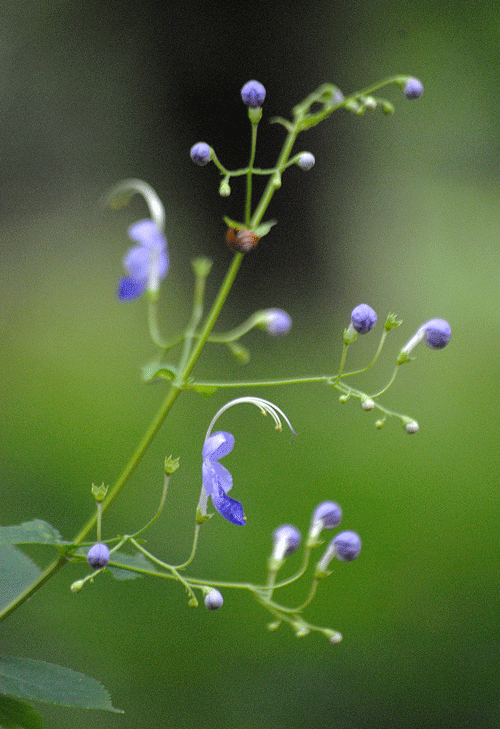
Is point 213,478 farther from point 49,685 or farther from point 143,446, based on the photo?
point 49,685

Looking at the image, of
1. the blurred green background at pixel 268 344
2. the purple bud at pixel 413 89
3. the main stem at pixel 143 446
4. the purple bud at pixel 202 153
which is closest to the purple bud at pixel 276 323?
the main stem at pixel 143 446

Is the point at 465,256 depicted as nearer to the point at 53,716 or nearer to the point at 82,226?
the point at 82,226

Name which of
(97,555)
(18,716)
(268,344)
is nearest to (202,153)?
(97,555)

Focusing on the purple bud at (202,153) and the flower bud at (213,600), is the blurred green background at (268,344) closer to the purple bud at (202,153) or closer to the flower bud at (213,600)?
the flower bud at (213,600)

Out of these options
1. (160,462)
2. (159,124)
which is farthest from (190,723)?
(159,124)

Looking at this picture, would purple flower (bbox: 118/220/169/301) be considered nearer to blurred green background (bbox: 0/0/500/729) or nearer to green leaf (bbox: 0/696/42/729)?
green leaf (bbox: 0/696/42/729)

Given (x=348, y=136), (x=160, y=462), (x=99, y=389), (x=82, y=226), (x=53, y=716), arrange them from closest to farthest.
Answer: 1. (x=53, y=716)
2. (x=160, y=462)
3. (x=99, y=389)
4. (x=82, y=226)
5. (x=348, y=136)
